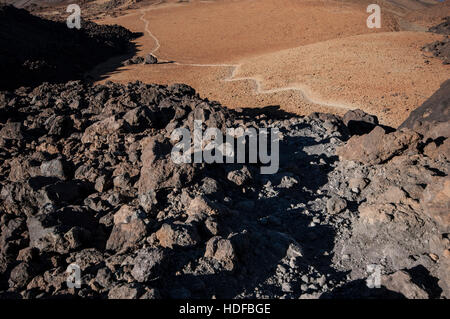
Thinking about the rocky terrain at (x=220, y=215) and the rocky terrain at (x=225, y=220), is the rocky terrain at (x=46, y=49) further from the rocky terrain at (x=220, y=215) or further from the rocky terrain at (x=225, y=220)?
the rocky terrain at (x=225, y=220)

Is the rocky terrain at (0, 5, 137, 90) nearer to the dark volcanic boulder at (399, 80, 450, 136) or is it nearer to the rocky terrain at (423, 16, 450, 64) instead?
the dark volcanic boulder at (399, 80, 450, 136)

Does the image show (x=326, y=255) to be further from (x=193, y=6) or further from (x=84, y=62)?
(x=193, y=6)

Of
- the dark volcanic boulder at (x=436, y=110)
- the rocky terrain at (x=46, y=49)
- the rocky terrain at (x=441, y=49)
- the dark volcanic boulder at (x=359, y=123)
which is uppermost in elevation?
the rocky terrain at (x=46, y=49)

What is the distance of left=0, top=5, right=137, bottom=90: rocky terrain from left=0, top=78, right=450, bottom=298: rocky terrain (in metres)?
11.5

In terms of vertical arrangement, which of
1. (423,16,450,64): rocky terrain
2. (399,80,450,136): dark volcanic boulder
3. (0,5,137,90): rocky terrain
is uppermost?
(0,5,137,90): rocky terrain

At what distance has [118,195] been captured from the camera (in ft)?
18.0

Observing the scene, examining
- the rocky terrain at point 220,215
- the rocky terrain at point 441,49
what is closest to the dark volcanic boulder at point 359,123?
the rocky terrain at point 220,215

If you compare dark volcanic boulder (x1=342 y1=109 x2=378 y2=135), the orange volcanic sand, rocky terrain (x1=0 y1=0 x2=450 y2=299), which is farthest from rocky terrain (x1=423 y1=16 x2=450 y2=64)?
rocky terrain (x1=0 y1=0 x2=450 y2=299)

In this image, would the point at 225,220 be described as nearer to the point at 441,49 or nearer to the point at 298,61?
the point at 298,61

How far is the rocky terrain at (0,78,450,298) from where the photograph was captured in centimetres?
413

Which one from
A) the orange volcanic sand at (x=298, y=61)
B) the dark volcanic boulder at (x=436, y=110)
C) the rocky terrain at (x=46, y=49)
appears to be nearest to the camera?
the dark volcanic boulder at (x=436, y=110)

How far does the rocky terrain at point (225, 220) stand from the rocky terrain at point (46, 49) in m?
11.5

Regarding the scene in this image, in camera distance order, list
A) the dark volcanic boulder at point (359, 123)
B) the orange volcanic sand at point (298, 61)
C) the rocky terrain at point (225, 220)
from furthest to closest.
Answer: the orange volcanic sand at point (298, 61)
the dark volcanic boulder at point (359, 123)
the rocky terrain at point (225, 220)

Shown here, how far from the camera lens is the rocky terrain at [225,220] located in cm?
413
